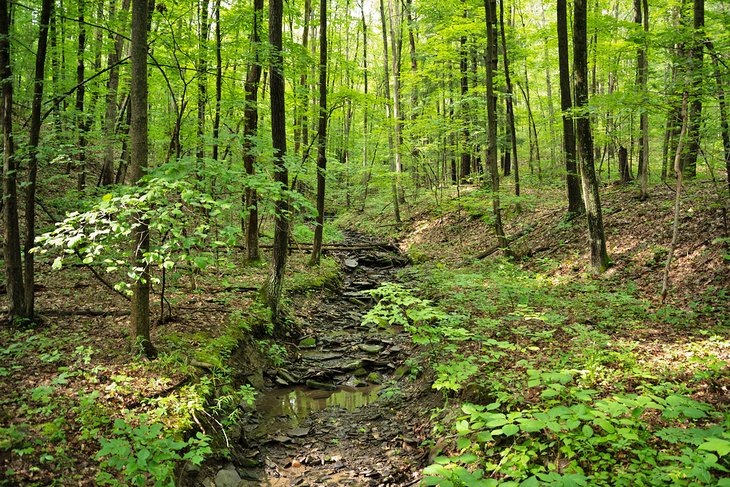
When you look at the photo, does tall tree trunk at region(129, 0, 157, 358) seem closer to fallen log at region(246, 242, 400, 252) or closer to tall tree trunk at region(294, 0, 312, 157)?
tall tree trunk at region(294, 0, 312, 157)

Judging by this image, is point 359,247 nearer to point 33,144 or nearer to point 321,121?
point 321,121

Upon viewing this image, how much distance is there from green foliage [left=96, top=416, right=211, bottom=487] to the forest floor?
0.02 m

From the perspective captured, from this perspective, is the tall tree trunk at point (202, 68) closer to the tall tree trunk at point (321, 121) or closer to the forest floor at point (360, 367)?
the tall tree trunk at point (321, 121)

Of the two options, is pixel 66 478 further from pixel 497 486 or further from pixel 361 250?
pixel 361 250

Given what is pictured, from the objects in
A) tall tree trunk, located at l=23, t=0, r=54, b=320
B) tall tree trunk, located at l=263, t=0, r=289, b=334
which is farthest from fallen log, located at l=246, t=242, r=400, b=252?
tall tree trunk, located at l=23, t=0, r=54, b=320

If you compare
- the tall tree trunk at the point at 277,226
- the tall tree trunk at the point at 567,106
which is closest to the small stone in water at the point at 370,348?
the tall tree trunk at the point at 277,226

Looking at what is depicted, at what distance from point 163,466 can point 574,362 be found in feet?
15.3

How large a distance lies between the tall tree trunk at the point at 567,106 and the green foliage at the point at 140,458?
11397 mm

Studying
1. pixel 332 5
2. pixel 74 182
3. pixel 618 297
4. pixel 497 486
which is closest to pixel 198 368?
pixel 497 486

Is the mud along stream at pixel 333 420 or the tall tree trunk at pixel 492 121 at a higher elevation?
the tall tree trunk at pixel 492 121

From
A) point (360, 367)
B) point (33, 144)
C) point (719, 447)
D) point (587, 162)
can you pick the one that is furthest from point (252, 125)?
point (719, 447)

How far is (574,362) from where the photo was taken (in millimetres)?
5117

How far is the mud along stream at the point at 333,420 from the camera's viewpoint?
4734mm

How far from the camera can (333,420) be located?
607cm
